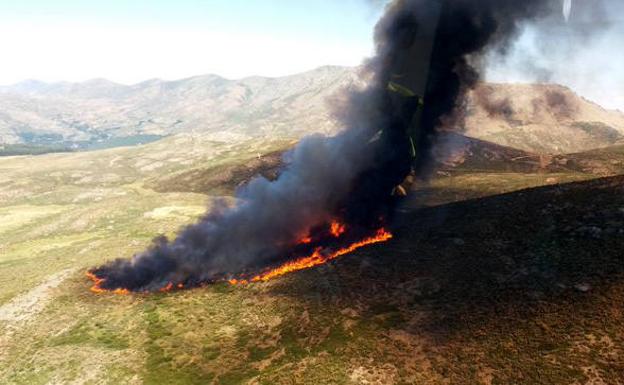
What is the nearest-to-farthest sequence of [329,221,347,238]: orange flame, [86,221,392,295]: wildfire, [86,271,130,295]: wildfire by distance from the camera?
1. [86,221,392,295]: wildfire
2. [86,271,130,295]: wildfire
3. [329,221,347,238]: orange flame

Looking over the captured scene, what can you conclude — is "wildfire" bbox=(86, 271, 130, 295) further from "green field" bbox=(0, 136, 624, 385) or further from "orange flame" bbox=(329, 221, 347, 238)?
"orange flame" bbox=(329, 221, 347, 238)

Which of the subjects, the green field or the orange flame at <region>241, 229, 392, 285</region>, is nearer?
the green field

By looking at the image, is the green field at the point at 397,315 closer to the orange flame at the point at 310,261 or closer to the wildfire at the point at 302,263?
the wildfire at the point at 302,263

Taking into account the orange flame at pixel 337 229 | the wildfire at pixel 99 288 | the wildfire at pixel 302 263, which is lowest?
the wildfire at pixel 99 288

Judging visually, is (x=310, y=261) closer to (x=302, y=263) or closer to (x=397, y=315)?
(x=302, y=263)

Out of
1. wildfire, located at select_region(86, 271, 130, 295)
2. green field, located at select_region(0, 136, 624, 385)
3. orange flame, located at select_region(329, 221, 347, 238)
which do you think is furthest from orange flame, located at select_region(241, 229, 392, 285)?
wildfire, located at select_region(86, 271, 130, 295)

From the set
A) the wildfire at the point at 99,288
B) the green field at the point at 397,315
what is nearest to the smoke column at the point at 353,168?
the wildfire at the point at 99,288

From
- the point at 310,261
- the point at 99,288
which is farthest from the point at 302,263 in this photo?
the point at 99,288
